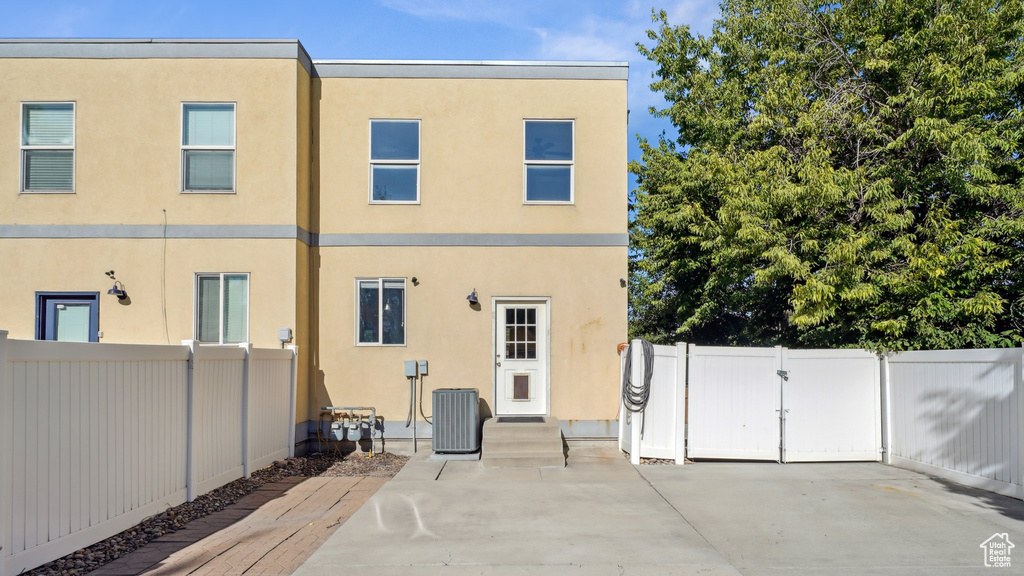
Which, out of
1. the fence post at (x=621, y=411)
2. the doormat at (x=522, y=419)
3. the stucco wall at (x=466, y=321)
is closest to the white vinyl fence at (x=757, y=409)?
the fence post at (x=621, y=411)

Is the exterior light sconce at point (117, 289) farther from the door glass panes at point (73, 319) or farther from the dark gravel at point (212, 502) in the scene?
the dark gravel at point (212, 502)

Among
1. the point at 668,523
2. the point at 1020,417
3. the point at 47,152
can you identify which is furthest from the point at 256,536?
the point at 1020,417

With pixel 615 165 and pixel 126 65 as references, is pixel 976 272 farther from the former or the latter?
pixel 126 65

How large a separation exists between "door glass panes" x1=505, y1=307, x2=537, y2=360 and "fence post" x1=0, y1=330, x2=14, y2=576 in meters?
7.24

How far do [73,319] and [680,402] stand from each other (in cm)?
927

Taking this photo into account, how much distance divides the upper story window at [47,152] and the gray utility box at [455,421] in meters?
6.64

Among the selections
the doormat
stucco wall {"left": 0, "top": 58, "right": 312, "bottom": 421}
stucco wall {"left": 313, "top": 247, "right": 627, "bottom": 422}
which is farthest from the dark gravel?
the doormat

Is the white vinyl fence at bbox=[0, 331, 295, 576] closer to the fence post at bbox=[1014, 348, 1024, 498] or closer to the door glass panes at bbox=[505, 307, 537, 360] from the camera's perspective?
the door glass panes at bbox=[505, 307, 537, 360]

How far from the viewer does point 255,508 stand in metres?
7.25

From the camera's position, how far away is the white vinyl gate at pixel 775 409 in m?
9.69

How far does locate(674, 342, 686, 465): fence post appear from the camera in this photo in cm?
958

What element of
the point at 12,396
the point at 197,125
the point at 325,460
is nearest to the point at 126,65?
the point at 197,125

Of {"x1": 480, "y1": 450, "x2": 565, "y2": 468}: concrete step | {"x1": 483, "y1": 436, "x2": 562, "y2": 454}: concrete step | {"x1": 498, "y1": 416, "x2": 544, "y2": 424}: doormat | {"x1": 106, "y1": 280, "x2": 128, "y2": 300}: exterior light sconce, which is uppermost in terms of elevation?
{"x1": 106, "y1": 280, "x2": 128, "y2": 300}: exterior light sconce

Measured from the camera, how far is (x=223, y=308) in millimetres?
10305
